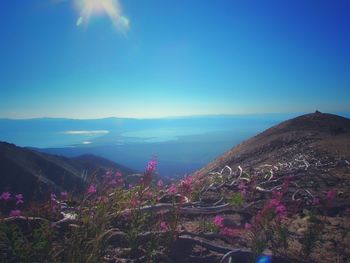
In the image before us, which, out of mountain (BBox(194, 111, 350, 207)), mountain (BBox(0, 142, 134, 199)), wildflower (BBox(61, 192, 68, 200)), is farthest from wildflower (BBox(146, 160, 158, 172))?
mountain (BBox(0, 142, 134, 199))

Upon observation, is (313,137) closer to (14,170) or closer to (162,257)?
(162,257)

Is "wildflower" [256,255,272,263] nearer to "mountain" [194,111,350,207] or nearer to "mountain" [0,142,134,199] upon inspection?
"mountain" [194,111,350,207]

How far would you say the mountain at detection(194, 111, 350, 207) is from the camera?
28.9 feet

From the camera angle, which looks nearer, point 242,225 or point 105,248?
point 105,248

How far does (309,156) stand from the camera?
444 inches

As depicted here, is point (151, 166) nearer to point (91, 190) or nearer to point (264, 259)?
point (91, 190)

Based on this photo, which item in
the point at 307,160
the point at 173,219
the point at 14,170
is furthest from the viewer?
the point at 14,170

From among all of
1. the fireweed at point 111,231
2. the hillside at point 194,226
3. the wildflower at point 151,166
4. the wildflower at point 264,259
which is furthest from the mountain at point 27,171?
the wildflower at point 264,259

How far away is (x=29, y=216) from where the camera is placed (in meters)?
5.08

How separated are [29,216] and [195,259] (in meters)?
2.35

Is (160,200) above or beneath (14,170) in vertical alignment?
above

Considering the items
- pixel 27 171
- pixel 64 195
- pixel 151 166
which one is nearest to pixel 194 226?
pixel 151 166

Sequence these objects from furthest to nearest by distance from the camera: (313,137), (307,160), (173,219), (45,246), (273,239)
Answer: (313,137) → (307,160) → (273,239) → (173,219) → (45,246)

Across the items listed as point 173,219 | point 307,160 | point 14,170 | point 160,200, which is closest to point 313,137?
point 307,160
